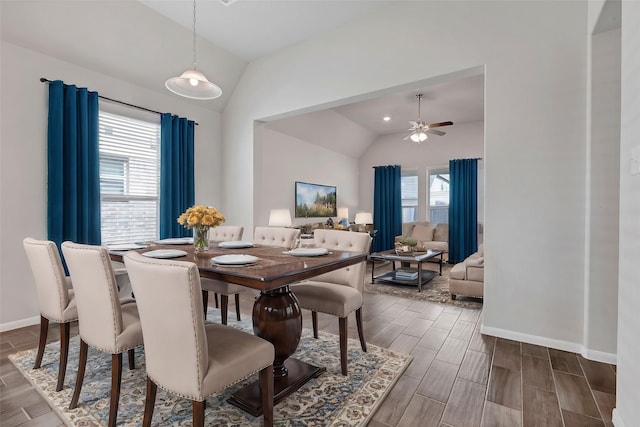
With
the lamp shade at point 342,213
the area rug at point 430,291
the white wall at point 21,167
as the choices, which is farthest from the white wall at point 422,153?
the white wall at point 21,167

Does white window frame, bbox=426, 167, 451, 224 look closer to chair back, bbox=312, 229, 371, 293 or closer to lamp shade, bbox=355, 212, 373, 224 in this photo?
lamp shade, bbox=355, 212, 373, 224

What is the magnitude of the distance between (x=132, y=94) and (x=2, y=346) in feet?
9.48

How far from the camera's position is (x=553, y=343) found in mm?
2600

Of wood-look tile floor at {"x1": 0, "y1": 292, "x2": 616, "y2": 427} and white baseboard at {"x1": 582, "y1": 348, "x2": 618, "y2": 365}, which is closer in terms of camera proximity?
wood-look tile floor at {"x1": 0, "y1": 292, "x2": 616, "y2": 427}

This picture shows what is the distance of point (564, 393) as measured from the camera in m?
1.95


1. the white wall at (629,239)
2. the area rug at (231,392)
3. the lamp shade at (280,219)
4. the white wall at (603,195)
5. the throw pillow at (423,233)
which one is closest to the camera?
the white wall at (629,239)

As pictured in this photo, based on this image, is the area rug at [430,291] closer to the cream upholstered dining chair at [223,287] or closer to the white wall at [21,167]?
the cream upholstered dining chair at [223,287]

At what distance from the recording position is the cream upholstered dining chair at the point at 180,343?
1.25m

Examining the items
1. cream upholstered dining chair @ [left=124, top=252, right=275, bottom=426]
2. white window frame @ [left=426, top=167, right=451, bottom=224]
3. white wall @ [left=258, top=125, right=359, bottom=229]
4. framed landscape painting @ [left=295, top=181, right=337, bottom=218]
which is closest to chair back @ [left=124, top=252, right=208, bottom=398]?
cream upholstered dining chair @ [left=124, top=252, right=275, bottom=426]

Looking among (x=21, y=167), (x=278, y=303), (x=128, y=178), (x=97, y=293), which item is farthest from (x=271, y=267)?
(x=128, y=178)

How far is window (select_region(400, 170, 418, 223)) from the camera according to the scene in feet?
26.6

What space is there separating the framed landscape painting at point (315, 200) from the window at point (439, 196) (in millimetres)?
2452

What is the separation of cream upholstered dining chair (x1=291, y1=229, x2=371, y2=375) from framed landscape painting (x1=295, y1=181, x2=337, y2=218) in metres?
3.67

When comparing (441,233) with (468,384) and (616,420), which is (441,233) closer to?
(468,384)
